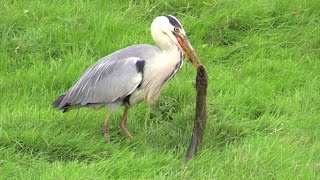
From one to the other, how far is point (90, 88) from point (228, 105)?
101 cm

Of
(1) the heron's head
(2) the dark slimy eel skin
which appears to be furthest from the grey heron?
(2) the dark slimy eel skin

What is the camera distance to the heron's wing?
5.34 metres

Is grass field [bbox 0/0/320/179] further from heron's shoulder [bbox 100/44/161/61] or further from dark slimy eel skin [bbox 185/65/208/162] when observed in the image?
heron's shoulder [bbox 100/44/161/61]

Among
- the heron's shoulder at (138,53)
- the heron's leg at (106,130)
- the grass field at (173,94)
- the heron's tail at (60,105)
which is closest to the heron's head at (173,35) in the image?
the heron's shoulder at (138,53)

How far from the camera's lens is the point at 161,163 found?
494 cm

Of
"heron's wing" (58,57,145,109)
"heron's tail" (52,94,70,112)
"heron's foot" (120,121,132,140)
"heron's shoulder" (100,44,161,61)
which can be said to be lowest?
"heron's foot" (120,121,132,140)

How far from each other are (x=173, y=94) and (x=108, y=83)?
662 mm

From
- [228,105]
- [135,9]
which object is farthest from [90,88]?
[135,9]

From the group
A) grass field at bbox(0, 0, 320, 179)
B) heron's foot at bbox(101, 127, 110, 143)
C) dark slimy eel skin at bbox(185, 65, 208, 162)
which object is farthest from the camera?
heron's foot at bbox(101, 127, 110, 143)

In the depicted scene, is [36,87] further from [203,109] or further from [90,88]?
[203,109]

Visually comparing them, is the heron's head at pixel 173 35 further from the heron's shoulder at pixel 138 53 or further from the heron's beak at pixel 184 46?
the heron's shoulder at pixel 138 53

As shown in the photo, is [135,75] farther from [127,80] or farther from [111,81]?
[111,81]

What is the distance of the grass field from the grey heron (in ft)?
0.59

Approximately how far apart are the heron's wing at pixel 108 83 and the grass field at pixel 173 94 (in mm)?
188
